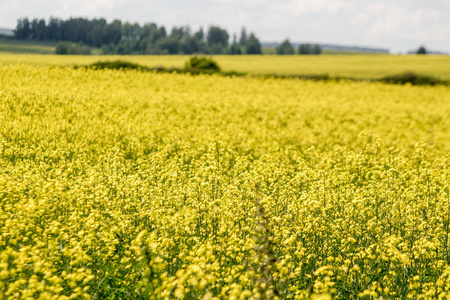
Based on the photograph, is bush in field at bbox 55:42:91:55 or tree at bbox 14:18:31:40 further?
tree at bbox 14:18:31:40

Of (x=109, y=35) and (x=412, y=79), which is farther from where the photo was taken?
(x=109, y=35)

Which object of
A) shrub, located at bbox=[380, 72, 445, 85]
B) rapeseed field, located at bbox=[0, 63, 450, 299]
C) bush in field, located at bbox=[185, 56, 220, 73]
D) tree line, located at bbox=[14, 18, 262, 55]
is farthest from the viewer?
tree line, located at bbox=[14, 18, 262, 55]

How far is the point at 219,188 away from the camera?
9188 millimetres

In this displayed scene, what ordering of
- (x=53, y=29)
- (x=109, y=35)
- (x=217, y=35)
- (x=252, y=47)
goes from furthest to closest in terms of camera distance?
(x=217, y=35), (x=252, y=47), (x=53, y=29), (x=109, y=35)

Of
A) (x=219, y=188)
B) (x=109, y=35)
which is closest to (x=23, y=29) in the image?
→ (x=109, y=35)

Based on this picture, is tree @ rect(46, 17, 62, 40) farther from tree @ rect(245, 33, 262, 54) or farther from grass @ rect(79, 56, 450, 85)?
tree @ rect(245, 33, 262, 54)

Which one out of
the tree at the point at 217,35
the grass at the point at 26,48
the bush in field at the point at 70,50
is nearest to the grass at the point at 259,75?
the bush in field at the point at 70,50

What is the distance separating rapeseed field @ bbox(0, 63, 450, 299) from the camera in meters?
5.16

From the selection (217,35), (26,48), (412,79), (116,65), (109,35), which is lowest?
(412,79)

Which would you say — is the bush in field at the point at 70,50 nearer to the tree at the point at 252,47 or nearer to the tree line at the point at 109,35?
the tree line at the point at 109,35

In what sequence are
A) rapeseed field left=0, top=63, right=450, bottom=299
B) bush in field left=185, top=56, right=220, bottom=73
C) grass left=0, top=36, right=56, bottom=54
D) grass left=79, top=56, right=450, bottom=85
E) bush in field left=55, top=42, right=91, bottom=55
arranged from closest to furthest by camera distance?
1. rapeseed field left=0, top=63, right=450, bottom=299
2. grass left=79, top=56, right=450, bottom=85
3. bush in field left=185, top=56, right=220, bottom=73
4. grass left=0, top=36, right=56, bottom=54
5. bush in field left=55, top=42, right=91, bottom=55

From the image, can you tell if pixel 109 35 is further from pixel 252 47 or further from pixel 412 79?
pixel 412 79

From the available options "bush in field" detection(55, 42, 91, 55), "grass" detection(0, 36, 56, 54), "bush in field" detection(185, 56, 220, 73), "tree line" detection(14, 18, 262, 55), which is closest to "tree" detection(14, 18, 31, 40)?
"tree line" detection(14, 18, 262, 55)

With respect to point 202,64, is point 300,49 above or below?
above
